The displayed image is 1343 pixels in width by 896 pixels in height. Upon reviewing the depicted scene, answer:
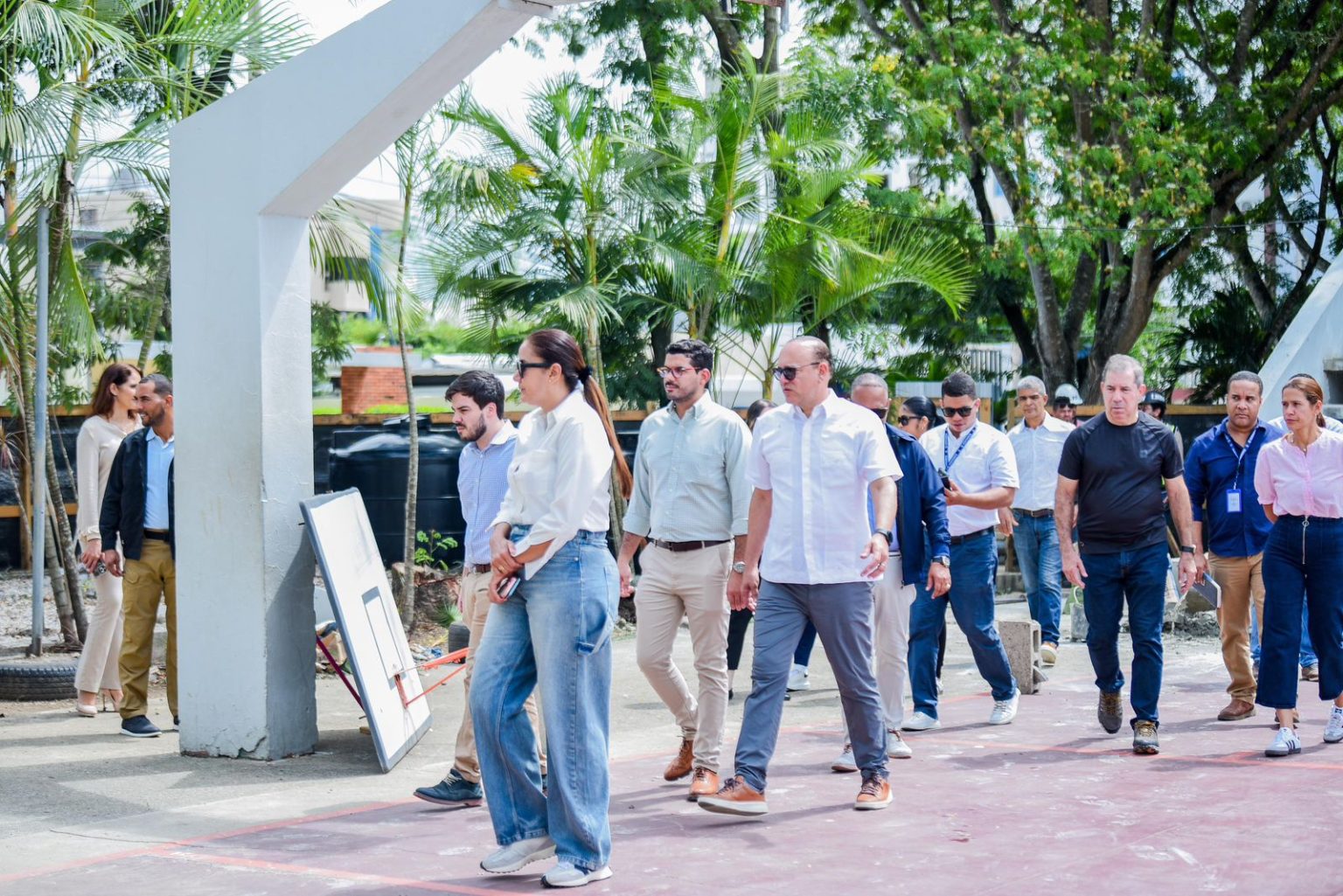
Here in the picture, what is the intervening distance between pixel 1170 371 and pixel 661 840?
63.3ft

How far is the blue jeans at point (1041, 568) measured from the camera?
443 inches

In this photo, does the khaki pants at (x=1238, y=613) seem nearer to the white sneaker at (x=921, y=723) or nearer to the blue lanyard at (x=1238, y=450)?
the blue lanyard at (x=1238, y=450)

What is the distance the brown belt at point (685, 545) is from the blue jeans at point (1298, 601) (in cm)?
299

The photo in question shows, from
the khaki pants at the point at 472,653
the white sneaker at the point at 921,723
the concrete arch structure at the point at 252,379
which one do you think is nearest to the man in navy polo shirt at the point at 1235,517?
the white sneaker at the point at 921,723

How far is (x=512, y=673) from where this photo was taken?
5.50 m

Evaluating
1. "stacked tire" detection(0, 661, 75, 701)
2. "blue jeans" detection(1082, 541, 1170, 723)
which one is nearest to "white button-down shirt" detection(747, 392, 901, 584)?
"blue jeans" detection(1082, 541, 1170, 723)

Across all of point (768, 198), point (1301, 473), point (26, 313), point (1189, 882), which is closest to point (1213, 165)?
point (768, 198)

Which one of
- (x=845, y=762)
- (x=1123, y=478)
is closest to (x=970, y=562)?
(x=1123, y=478)

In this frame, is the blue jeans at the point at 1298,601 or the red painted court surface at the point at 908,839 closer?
the red painted court surface at the point at 908,839

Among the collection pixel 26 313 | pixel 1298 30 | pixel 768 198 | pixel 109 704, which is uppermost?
pixel 1298 30

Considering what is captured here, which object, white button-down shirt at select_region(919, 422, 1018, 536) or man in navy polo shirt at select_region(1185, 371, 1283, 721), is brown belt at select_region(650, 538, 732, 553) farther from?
man in navy polo shirt at select_region(1185, 371, 1283, 721)

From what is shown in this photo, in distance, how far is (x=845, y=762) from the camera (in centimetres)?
759

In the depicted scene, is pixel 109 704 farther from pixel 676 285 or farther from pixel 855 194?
pixel 855 194

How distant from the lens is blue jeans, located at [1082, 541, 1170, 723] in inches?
317
